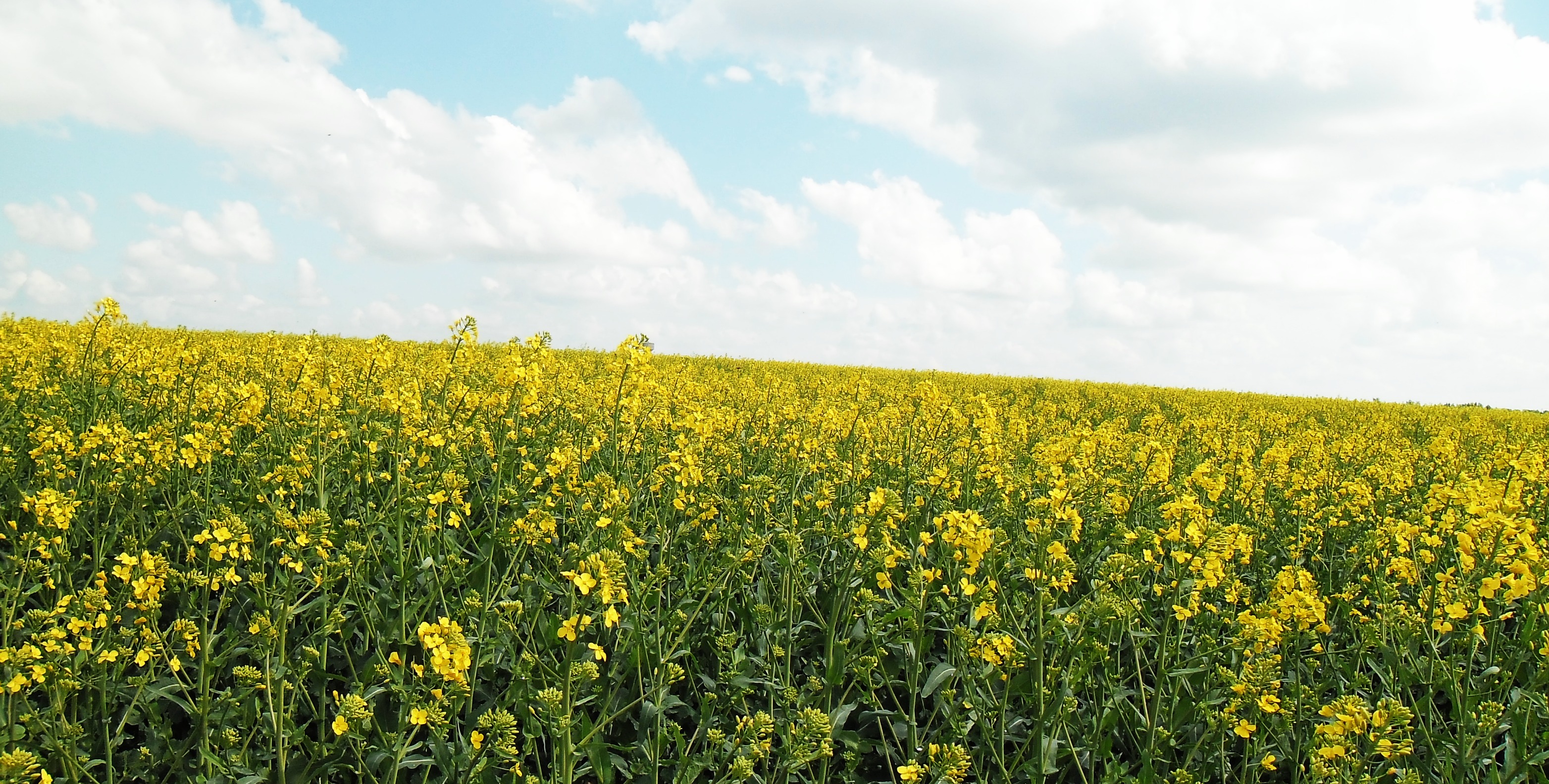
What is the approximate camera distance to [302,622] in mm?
4000

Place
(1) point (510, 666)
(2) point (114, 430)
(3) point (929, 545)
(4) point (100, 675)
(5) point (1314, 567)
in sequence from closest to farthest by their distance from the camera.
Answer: (4) point (100, 675) < (1) point (510, 666) < (2) point (114, 430) < (3) point (929, 545) < (5) point (1314, 567)

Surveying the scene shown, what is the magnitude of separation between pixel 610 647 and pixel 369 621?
40.6 inches

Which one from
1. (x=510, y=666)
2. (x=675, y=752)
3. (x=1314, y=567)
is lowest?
(x=675, y=752)

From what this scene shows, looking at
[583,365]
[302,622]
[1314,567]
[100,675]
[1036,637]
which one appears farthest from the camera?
[583,365]

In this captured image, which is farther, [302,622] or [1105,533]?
[1105,533]

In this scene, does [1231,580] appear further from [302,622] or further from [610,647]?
[302,622]

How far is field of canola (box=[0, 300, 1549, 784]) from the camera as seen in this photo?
122 inches

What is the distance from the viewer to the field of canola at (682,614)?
10.2 ft

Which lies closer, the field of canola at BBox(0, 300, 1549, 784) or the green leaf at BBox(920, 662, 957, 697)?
the field of canola at BBox(0, 300, 1549, 784)

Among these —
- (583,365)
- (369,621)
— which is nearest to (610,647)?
(369,621)

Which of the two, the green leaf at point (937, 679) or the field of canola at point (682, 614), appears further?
the green leaf at point (937, 679)

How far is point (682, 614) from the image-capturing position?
363 centimetres

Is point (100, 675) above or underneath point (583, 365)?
underneath

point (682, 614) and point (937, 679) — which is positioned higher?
point (682, 614)
